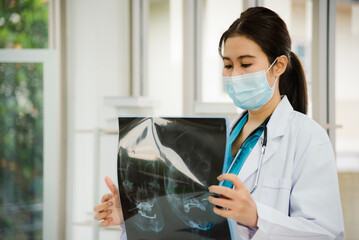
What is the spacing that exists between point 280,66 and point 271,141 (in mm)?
189

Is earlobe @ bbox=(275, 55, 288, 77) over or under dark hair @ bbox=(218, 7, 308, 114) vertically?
under

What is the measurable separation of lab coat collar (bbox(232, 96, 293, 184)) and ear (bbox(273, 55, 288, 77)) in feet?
0.28

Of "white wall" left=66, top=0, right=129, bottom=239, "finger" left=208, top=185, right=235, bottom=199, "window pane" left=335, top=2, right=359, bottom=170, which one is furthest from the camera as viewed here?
"white wall" left=66, top=0, right=129, bottom=239

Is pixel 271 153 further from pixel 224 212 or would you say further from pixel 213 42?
pixel 213 42

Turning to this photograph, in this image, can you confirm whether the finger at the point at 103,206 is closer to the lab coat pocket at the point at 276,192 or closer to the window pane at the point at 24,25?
the lab coat pocket at the point at 276,192

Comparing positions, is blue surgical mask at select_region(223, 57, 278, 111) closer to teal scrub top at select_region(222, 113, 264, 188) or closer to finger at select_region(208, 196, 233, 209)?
teal scrub top at select_region(222, 113, 264, 188)

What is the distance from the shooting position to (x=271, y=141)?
923mm

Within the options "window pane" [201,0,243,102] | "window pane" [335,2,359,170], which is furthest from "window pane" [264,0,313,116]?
"window pane" [201,0,243,102]

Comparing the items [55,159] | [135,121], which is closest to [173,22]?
[55,159]

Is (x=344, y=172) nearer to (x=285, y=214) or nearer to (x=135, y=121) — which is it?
(x=285, y=214)

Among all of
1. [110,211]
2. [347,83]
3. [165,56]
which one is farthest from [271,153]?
[165,56]

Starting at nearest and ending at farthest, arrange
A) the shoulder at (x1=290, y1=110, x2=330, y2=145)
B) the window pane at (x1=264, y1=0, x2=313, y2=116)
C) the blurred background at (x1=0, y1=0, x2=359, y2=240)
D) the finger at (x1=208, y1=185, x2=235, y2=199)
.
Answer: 1. the finger at (x1=208, y1=185, x2=235, y2=199)
2. the shoulder at (x1=290, y1=110, x2=330, y2=145)
3. the window pane at (x1=264, y1=0, x2=313, y2=116)
4. the blurred background at (x1=0, y1=0, x2=359, y2=240)

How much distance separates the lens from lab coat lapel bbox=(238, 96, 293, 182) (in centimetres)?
90

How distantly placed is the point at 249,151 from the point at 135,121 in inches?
11.3
